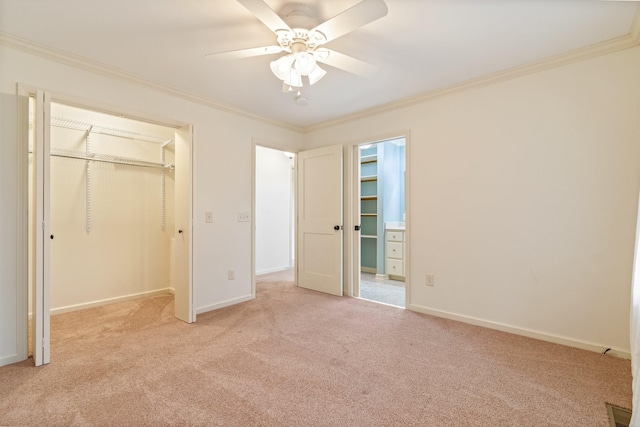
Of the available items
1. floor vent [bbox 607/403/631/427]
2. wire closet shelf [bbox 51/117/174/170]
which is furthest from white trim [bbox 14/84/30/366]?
floor vent [bbox 607/403/631/427]

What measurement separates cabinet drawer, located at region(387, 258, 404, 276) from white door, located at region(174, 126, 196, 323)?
10.3ft

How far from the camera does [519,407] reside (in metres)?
1.66

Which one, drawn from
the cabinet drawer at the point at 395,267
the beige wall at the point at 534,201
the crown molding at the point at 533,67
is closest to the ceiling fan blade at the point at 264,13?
the crown molding at the point at 533,67

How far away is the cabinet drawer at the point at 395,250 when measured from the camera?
4781mm

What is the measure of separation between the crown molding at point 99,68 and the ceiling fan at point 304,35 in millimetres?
1256

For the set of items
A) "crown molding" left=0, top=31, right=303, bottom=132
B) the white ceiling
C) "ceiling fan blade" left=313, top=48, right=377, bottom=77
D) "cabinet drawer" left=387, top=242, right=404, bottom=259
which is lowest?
"cabinet drawer" left=387, top=242, right=404, bottom=259

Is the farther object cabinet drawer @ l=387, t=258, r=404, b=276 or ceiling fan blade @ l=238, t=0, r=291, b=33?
cabinet drawer @ l=387, t=258, r=404, b=276

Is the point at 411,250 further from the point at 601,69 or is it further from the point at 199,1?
the point at 199,1

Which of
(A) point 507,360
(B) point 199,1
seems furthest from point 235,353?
(B) point 199,1

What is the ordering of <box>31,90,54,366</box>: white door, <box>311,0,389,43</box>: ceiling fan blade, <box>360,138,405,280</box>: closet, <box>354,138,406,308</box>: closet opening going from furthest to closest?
1. <box>360,138,405,280</box>: closet
2. <box>354,138,406,308</box>: closet opening
3. <box>31,90,54,366</box>: white door
4. <box>311,0,389,43</box>: ceiling fan blade

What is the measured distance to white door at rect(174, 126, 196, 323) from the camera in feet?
9.60

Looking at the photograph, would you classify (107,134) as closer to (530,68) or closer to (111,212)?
(111,212)

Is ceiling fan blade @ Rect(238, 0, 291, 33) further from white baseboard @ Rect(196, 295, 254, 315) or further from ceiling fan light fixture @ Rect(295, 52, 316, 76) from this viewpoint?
white baseboard @ Rect(196, 295, 254, 315)

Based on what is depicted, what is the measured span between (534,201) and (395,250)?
8.20ft
